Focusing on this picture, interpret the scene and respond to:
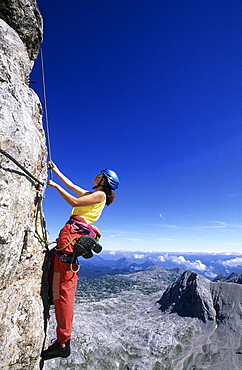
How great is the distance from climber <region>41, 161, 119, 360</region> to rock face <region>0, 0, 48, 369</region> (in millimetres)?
394

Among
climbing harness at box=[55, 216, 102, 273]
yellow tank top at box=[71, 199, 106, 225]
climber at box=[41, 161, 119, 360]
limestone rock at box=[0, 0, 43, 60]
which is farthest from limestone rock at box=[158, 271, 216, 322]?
limestone rock at box=[0, 0, 43, 60]

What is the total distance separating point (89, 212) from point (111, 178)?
1.21 meters

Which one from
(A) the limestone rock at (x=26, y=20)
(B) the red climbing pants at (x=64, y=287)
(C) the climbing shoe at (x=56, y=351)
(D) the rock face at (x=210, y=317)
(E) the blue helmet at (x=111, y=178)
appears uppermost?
(A) the limestone rock at (x=26, y=20)

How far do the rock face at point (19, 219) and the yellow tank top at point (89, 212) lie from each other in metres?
0.93

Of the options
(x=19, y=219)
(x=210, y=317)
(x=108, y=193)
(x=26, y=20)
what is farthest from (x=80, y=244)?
(x=210, y=317)

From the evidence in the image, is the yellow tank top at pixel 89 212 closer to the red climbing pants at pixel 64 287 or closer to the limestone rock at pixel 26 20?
the red climbing pants at pixel 64 287

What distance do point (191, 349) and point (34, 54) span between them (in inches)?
2808

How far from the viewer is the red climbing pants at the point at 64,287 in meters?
4.30

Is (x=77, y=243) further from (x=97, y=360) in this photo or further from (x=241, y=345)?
(x=241, y=345)

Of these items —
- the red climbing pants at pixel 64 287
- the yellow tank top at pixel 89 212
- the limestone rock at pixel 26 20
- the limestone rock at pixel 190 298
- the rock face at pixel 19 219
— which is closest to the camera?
the rock face at pixel 19 219

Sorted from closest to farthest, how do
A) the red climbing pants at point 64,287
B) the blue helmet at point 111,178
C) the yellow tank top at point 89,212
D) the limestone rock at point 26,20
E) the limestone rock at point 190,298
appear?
the red climbing pants at point 64,287 → the yellow tank top at point 89,212 → the limestone rock at point 26,20 → the blue helmet at point 111,178 → the limestone rock at point 190,298

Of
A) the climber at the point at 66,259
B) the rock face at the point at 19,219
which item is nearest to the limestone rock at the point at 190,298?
the climber at the point at 66,259

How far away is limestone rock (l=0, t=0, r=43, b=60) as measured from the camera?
548cm

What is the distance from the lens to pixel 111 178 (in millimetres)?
5781
